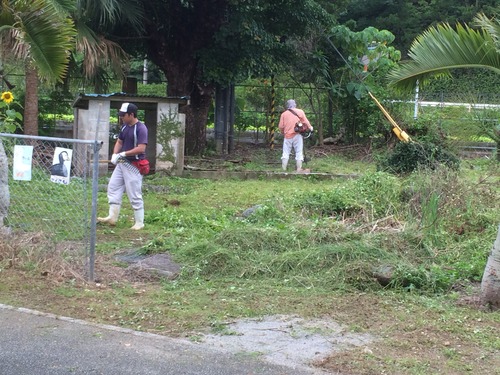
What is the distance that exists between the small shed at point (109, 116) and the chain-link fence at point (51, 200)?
22.1 feet

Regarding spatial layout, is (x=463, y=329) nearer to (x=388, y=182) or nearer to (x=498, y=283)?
(x=498, y=283)

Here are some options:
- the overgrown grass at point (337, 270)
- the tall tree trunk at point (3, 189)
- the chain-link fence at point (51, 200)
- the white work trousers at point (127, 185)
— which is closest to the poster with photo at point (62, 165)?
the chain-link fence at point (51, 200)

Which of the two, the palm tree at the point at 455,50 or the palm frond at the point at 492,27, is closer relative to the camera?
the palm frond at the point at 492,27

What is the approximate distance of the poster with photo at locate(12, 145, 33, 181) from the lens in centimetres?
673

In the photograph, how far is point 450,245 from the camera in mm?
Result: 8109

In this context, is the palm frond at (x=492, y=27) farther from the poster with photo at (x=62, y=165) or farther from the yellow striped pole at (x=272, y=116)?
the yellow striped pole at (x=272, y=116)

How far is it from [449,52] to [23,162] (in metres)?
4.31

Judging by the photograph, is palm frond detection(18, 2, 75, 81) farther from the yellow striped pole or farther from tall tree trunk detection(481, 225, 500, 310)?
the yellow striped pole

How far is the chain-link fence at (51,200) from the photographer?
21.7 ft

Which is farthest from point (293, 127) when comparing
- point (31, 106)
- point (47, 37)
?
point (47, 37)

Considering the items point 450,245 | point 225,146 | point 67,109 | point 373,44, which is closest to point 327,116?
point 373,44

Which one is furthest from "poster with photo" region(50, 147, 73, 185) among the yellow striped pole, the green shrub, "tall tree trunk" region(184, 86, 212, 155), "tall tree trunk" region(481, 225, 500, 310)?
the yellow striped pole

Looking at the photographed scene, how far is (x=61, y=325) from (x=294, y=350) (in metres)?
1.86

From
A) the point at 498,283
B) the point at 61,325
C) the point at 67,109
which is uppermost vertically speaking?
the point at 67,109
